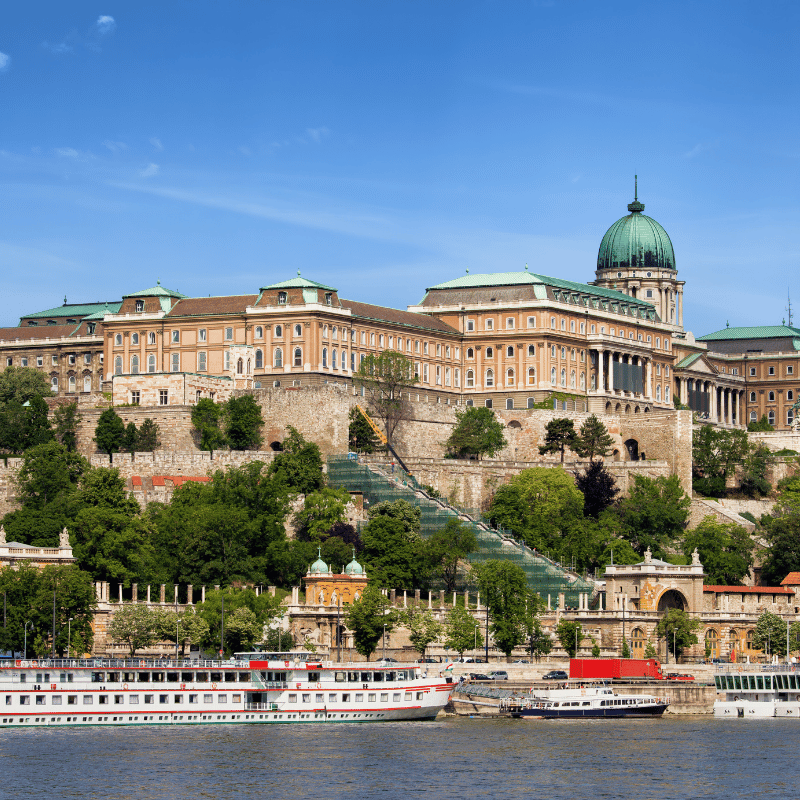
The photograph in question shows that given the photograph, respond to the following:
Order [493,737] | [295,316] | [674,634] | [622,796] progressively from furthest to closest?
1. [295,316]
2. [674,634]
3. [493,737]
4. [622,796]

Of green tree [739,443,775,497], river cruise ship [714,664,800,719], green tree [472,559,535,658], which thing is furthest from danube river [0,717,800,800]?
green tree [739,443,775,497]

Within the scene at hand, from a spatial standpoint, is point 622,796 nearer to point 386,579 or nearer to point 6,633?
point 6,633

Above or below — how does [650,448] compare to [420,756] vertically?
above

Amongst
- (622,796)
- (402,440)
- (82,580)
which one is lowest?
(622,796)

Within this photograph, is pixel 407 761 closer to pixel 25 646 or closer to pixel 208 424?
pixel 25 646

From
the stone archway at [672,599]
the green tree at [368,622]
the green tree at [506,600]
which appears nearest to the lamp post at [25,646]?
the green tree at [368,622]

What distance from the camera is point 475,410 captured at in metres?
194

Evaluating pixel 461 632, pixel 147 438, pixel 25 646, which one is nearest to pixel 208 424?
pixel 147 438

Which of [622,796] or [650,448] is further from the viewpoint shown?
[650,448]

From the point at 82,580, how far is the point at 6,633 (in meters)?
6.63

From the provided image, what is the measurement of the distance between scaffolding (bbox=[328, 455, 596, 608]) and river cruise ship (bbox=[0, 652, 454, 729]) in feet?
89.7

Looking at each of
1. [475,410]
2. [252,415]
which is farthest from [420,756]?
[475,410]

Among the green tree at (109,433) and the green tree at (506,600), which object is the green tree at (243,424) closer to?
the green tree at (109,433)

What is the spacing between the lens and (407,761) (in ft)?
359
